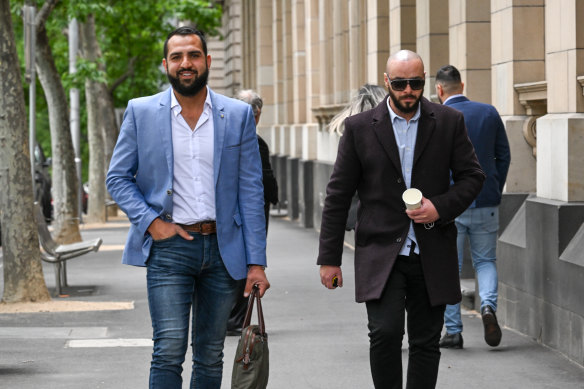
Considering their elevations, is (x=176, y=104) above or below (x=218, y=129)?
above

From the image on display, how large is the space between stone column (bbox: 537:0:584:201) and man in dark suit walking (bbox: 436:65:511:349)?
0.40 metres

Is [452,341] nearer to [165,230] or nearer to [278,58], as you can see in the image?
[165,230]

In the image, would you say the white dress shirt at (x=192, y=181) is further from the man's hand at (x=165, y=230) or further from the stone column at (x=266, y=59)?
the stone column at (x=266, y=59)

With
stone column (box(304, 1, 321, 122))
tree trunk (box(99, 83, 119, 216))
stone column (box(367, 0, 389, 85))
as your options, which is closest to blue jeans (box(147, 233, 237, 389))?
stone column (box(367, 0, 389, 85))

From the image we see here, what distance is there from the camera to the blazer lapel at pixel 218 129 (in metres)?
5.48

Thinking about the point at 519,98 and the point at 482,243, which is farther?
the point at 519,98

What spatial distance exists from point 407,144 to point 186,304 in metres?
1.26

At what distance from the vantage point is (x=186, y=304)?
218 inches

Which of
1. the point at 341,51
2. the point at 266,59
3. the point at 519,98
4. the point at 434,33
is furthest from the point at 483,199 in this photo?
the point at 266,59

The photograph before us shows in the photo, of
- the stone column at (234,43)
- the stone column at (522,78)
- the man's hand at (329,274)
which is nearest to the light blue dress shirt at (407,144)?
the man's hand at (329,274)

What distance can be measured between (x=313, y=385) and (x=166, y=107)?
2550 millimetres

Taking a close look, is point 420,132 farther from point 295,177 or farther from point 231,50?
point 231,50

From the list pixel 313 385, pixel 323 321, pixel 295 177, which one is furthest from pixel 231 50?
pixel 313 385

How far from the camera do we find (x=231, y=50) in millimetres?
43875
